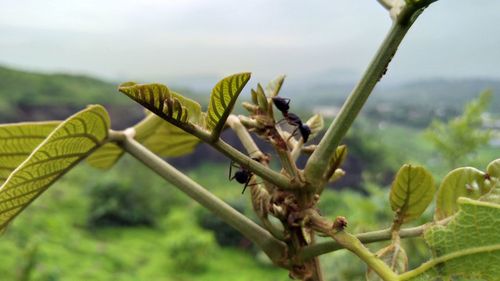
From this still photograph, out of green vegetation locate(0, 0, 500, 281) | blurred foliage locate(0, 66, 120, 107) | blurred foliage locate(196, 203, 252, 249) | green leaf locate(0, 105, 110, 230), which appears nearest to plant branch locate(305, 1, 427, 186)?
green vegetation locate(0, 0, 500, 281)

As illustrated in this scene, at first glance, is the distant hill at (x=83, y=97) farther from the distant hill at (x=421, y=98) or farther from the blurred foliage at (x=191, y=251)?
the blurred foliage at (x=191, y=251)

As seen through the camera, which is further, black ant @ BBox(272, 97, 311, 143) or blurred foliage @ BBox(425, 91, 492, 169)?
blurred foliage @ BBox(425, 91, 492, 169)

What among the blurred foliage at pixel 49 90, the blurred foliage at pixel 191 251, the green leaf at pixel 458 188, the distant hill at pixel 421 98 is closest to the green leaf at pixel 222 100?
the green leaf at pixel 458 188

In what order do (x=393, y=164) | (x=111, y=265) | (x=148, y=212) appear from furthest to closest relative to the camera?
1. (x=393, y=164)
2. (x=148, y=212)
3. (x=111, y=265)

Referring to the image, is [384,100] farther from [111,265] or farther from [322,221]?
[322,221]

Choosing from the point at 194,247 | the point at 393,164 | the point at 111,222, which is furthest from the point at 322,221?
the point at 393,164

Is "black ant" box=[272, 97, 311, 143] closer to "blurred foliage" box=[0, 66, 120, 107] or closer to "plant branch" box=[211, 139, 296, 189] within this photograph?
"plant branch" box=[211, 139, 296, 189]
